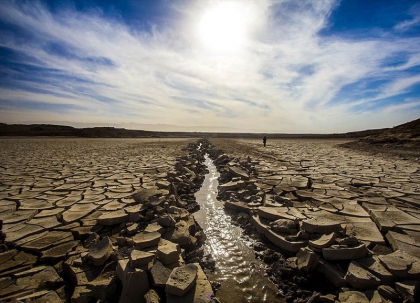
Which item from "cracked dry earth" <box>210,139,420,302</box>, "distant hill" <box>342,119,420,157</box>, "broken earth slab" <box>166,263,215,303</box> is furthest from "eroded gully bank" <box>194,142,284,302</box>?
"distant hill" <box>342,119,420,157</box>

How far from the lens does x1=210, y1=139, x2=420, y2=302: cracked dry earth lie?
1708 millimetres

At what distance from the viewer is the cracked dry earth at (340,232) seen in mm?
1708

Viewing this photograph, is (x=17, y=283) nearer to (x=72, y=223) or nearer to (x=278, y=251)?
(x=72, y=223)

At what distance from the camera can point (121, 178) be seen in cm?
487

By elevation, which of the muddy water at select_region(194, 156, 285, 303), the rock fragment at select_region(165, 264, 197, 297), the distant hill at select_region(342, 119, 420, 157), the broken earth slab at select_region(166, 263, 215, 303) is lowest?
the muddy water at select_region(194, 156, 285, 303)

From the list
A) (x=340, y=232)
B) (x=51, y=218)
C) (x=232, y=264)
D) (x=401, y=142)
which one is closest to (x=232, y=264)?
(x=232, y=264)

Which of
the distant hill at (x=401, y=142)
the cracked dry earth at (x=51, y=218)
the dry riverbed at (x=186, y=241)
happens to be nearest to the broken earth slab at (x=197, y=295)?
the dry riverbed at (x=186, y=241)

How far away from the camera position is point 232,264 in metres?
2.29

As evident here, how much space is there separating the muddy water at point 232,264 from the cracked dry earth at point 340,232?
150 mm

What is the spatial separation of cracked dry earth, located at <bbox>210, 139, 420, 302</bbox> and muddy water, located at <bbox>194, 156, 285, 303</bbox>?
150 mm

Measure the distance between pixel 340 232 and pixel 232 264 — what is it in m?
1.21

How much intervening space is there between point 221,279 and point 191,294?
582mm

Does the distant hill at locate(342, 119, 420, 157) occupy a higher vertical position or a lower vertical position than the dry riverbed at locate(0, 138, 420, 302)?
higher

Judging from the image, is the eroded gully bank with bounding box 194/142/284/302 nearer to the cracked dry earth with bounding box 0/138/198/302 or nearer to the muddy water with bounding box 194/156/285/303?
the muddy water with bounding box 194/156/285/303
